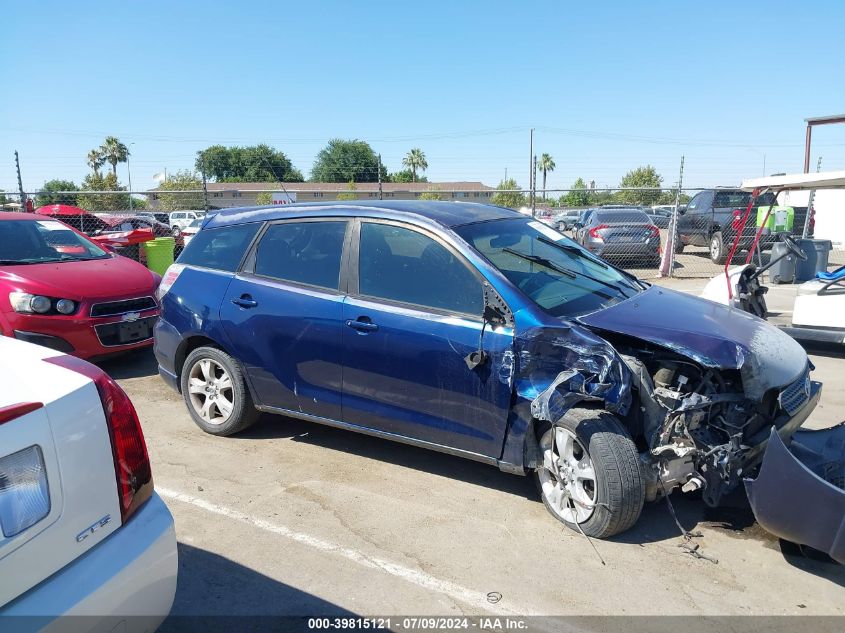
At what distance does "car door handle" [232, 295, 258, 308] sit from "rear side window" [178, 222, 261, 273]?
29 cm

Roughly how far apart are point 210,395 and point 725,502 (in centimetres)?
372

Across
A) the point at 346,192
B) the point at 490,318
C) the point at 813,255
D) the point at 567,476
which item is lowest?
the point at 567,476

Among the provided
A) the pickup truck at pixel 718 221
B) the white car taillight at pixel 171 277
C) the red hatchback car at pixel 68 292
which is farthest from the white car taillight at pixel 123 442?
the pickup truck at pixel 718 221

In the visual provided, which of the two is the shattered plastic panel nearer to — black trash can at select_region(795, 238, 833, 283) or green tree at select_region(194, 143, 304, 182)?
black trash can at select_region(795, 238, 833, 283)

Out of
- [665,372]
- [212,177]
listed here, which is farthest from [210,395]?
[212,177]

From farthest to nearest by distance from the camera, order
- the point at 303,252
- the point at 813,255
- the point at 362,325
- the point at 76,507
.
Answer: the point at 813,255 < the point at 303,252 < the point at 362,325 < the point at 76,507

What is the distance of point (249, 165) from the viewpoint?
306 ft

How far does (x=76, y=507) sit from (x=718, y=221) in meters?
16.5

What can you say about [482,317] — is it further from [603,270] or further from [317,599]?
[317,599]

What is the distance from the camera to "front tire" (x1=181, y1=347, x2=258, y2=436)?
187 inches

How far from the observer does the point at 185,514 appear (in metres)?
3.79

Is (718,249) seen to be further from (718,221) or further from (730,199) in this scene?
(730,199)

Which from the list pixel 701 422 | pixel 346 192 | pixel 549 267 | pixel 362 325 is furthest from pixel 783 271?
pixel 346 192

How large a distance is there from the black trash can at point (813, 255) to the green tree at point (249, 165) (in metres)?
84.2
